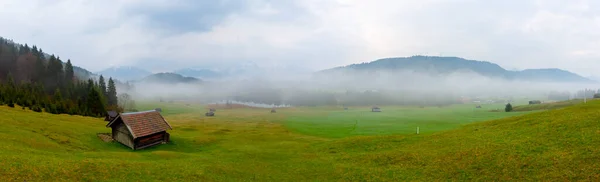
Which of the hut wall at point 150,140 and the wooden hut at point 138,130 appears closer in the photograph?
the wooden hut at point 138,130

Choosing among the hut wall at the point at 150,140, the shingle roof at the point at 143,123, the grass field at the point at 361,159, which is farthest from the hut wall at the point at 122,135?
the grass field at the point at 361,159

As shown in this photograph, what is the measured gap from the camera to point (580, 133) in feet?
92.0

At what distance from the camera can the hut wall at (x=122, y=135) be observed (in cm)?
4772

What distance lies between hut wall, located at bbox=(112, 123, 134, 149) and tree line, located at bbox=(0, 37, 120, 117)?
47680 mm

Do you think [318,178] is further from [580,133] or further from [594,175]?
[580,133]

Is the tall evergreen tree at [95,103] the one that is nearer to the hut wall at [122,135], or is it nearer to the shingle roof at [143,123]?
the hut wall at [122,135]

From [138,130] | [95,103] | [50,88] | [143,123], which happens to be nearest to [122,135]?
[143,123]

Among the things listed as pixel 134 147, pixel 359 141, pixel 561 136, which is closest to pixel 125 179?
pixel 134 147

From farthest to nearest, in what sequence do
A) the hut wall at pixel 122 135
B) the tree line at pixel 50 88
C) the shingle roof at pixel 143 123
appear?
the tree line at pixel 50 88, the hut wall at pixel 122 135, the shingle roof at pixel 143 123

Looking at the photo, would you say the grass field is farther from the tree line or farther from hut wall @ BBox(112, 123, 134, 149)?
the tree line

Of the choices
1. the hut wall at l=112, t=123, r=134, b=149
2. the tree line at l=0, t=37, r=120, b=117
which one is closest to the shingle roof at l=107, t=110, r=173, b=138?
the hut wall at l=112, t=123, r=134, b=149

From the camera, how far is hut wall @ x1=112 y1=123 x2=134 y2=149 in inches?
1879

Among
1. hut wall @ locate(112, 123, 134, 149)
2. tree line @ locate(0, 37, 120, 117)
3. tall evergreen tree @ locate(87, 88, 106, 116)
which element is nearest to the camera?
hut wall @ locate(112, 123, 134, 149)

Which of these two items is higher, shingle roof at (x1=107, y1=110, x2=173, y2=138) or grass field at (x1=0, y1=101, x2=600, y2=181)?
shingle roof at (x1=107, y1=110, x2=173, y2=138)
